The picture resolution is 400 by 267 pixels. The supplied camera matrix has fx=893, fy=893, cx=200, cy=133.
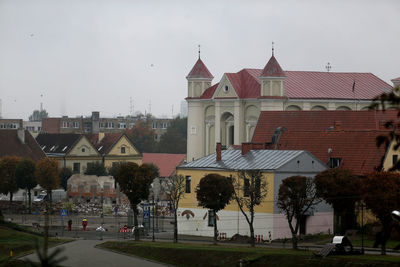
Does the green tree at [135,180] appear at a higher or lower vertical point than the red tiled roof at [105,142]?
lower

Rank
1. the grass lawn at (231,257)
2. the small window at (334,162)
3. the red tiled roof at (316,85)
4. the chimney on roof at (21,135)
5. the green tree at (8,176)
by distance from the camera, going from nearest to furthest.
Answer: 1. the grass lawn at (231,257)
2. the small window at (334,162)
3. the green tree at (8,176)
4. the red tiled roof at (316,85)
5. the chimney on roof at (21,135)

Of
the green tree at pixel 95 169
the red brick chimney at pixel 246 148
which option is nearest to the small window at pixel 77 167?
the green tree at pixel 95 169

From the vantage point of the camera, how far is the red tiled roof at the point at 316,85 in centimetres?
9312

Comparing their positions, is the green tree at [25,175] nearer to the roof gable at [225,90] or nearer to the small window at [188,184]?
the small window at [188,184]

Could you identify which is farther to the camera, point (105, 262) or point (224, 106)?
point (224, 106)

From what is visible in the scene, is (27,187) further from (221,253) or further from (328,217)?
(221,253)

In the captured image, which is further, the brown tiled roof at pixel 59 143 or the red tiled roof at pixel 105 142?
the red tiled roof at pixel 105 142

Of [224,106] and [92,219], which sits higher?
[224,106]

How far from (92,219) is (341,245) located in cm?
3400

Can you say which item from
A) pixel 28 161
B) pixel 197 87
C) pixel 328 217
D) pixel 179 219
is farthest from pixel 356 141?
pixel 197 87

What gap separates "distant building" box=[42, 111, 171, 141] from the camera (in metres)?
163

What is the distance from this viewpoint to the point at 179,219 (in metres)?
58.1

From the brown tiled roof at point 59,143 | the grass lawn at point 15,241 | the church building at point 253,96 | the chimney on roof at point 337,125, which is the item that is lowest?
the grass lawn at point 15,241

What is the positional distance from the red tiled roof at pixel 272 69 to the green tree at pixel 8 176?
26766mm
